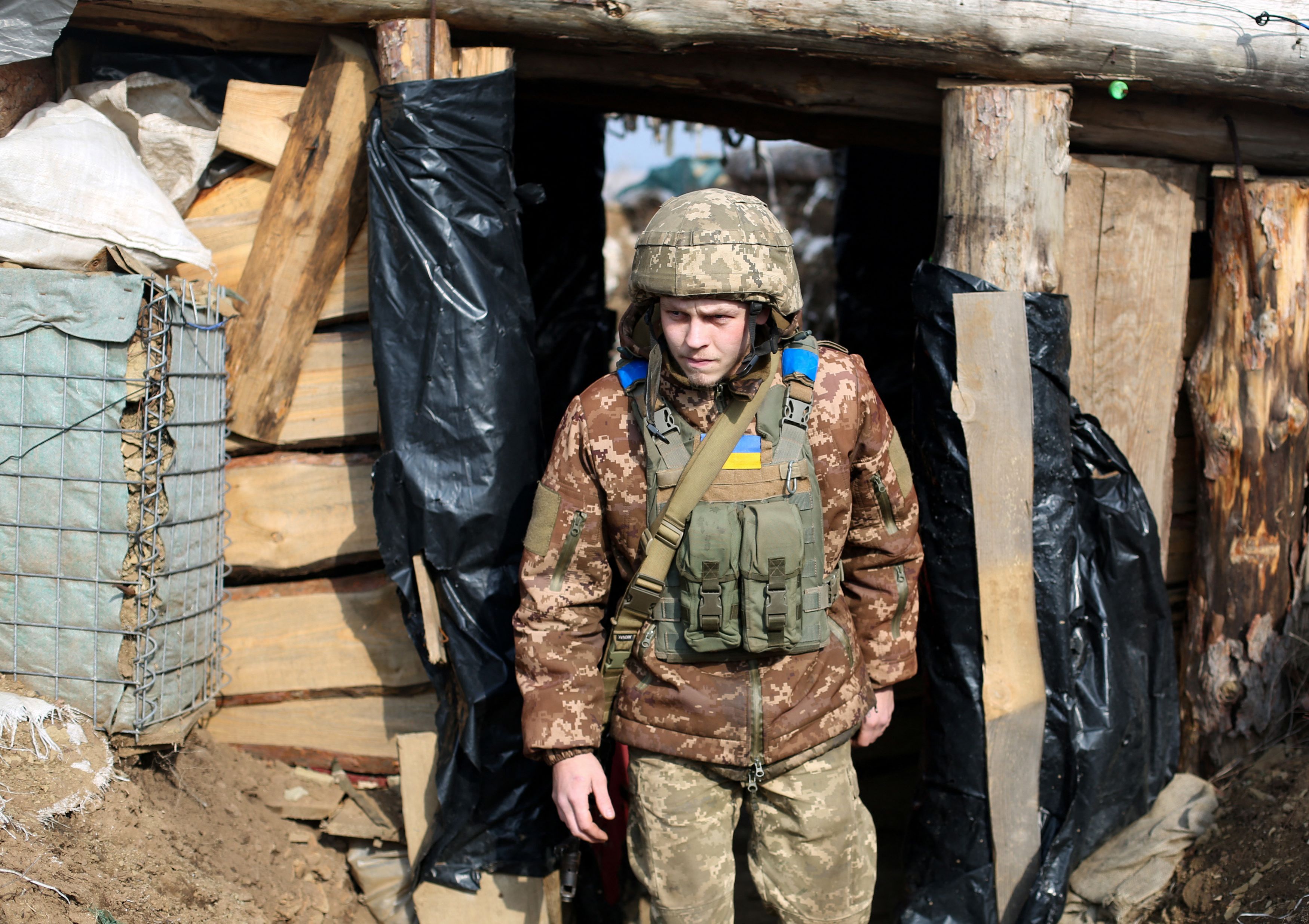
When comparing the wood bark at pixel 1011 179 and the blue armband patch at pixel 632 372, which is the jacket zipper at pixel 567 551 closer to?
the blue armband patch at pixel 632 372

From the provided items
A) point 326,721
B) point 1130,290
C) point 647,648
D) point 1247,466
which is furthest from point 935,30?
point 326,721

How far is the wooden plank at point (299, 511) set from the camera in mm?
3455

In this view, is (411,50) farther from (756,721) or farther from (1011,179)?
(756,721)

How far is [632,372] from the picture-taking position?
248 cm

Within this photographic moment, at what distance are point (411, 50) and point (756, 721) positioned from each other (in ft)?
7.08

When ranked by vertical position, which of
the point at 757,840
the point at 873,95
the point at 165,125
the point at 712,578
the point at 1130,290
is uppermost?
the point at 873,95

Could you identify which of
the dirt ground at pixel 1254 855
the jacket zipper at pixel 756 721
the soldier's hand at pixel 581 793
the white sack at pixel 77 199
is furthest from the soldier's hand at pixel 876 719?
the white sack at pixel 77 199

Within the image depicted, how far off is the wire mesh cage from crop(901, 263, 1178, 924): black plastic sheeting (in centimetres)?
229

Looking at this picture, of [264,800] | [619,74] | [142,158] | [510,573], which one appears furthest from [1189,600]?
[142,158]

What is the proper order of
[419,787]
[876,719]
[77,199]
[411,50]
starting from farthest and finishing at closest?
[419,787], [411,50], [77,199], [876,719]

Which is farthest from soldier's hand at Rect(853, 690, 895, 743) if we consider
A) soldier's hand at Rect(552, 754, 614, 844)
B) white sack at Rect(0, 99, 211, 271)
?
white sack at Rect(0, 99, 211, 271)

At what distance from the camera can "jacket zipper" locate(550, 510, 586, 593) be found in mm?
2473

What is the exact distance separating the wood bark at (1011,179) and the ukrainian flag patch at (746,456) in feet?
3.91

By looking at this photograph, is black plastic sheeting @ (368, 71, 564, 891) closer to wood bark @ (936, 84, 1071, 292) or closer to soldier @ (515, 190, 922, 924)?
soldier @ (515, 190, 922, 924)
